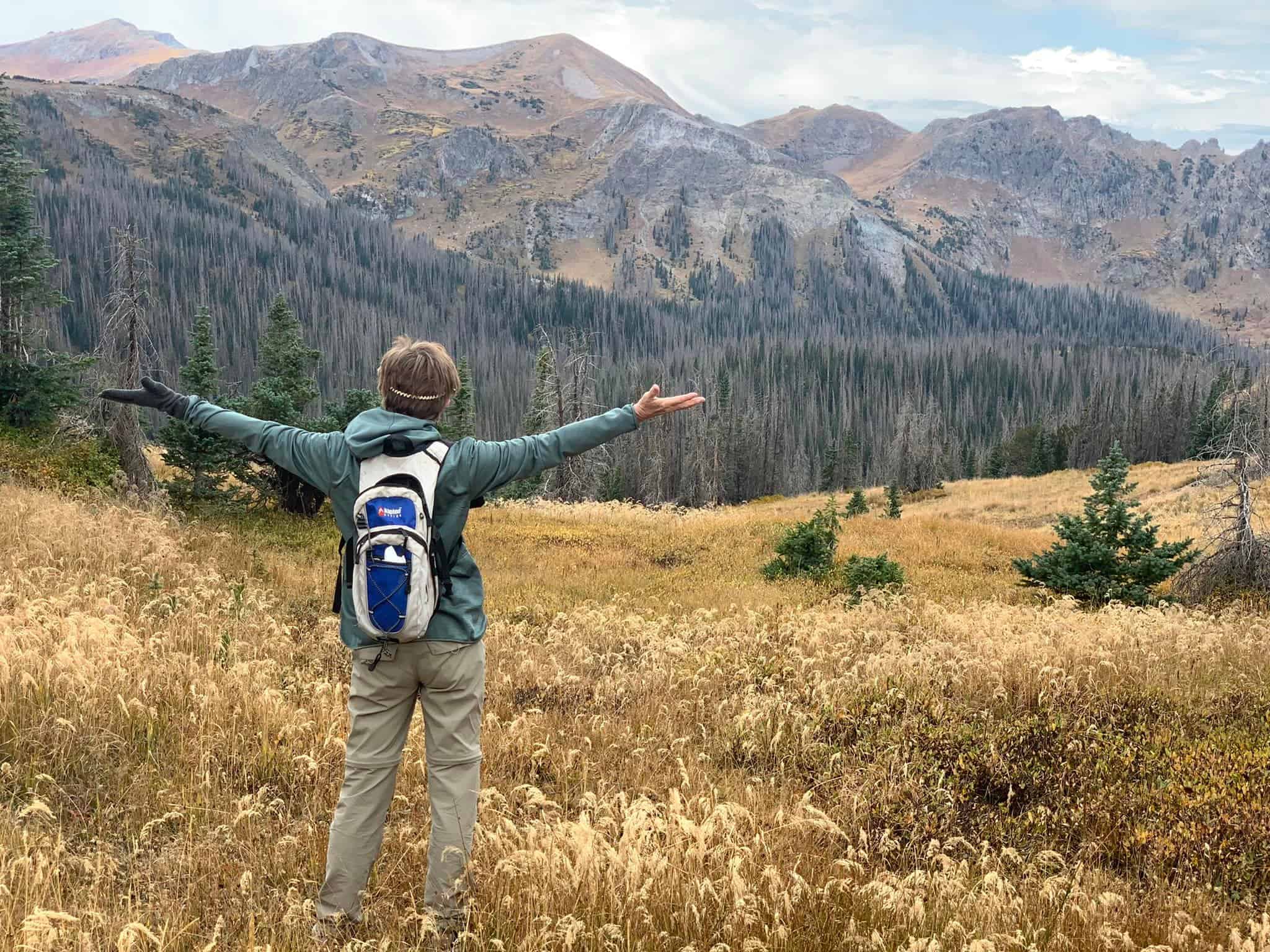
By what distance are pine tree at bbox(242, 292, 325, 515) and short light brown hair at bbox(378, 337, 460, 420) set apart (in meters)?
15.3

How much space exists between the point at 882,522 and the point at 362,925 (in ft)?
75.0

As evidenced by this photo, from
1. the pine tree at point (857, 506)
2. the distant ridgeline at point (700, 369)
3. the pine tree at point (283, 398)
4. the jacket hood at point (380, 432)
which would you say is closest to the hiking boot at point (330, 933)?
the jacket hood at point (380, 432)

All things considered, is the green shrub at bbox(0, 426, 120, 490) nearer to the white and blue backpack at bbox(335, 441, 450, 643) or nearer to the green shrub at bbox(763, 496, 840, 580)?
the green shrub at bbox(763, 496, 840, 580)

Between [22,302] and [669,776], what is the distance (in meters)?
24.9

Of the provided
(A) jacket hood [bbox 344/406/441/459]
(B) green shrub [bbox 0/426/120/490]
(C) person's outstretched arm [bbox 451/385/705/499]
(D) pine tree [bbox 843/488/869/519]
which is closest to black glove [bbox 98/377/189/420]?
(A) jacket hood [bbox 344/406/441/459]

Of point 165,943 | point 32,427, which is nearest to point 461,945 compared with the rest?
point 165,943

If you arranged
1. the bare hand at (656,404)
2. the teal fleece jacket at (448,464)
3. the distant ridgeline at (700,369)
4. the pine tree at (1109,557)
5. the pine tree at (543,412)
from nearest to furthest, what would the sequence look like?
the teal fleece jacket at (448,464) < the bare hand at (656,404) < the pine tree at (1109,557) < the pine tree at (543,412) < the distant ridgeline at (700,369)

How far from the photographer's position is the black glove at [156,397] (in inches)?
→ 164

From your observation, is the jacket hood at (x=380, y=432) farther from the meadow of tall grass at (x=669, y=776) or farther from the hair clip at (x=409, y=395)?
the meadow of tall grass at (x=669, y=776)

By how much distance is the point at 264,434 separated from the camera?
403 centimetres

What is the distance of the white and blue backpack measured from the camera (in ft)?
11.6

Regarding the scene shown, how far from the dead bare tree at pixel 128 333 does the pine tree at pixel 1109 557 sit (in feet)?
64.7

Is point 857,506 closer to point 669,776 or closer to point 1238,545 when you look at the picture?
point 1238,545

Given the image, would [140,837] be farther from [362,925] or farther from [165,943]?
[362,925]
